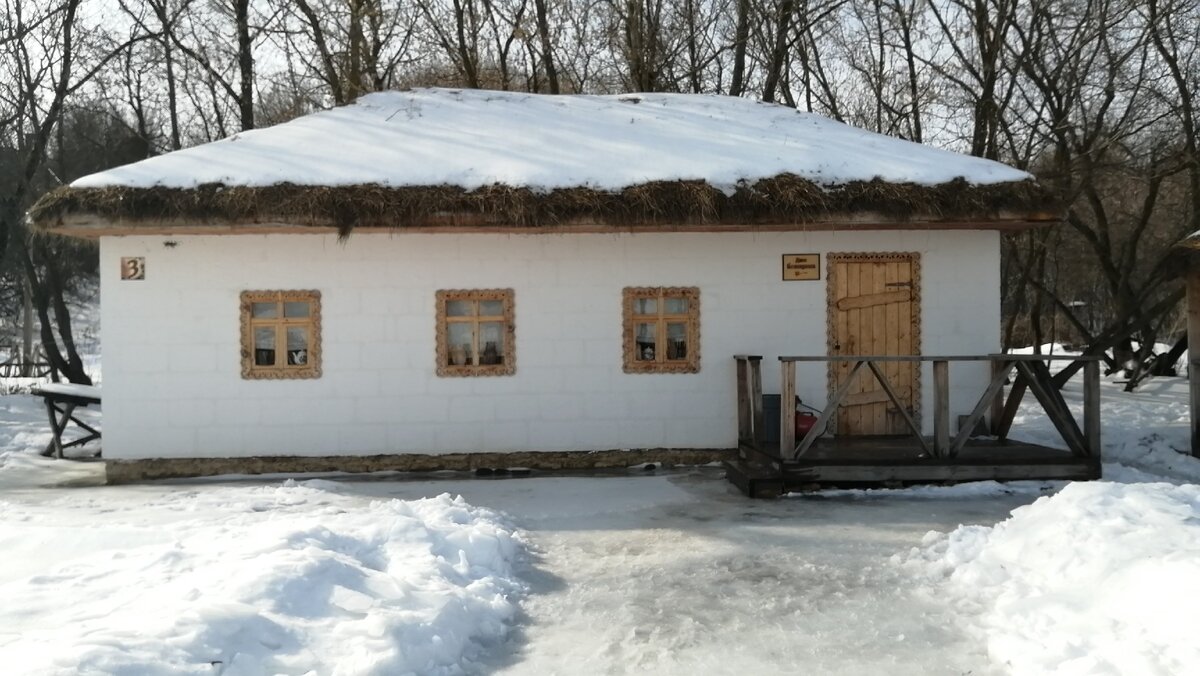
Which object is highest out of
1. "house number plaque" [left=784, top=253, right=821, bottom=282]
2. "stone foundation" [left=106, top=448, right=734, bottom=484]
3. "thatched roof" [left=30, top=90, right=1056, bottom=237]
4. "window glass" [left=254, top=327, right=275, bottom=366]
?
"thatched roof" [left=30, top=90, right=1056, bottom=237]

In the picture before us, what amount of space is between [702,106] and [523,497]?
267 inches

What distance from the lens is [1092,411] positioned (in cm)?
841

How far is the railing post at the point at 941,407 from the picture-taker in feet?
26.5

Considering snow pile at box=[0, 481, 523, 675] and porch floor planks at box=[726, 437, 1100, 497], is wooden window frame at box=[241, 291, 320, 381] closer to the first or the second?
snow pile at box=[0, 481, 523, 675]

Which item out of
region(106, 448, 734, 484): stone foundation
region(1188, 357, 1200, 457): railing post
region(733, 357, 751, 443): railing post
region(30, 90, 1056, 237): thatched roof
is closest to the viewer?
region(30, 90, 1056, 237): thatched roof

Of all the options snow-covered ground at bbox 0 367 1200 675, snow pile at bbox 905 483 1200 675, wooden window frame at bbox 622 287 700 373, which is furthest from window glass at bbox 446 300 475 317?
snow pile at bbox 905 483 1200 675

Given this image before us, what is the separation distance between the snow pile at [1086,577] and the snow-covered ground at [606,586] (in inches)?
0.6

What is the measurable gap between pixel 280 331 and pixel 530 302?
8.84ft

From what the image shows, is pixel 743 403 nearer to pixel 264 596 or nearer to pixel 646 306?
pixel 646 306

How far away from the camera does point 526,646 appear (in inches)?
173

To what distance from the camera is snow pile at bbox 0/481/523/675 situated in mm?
3617

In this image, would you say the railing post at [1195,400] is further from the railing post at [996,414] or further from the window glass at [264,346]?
the window glass at [264,346]

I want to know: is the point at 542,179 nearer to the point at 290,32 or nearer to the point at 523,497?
the point at 523,497

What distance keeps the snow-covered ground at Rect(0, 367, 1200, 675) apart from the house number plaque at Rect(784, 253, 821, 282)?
9.40ft
